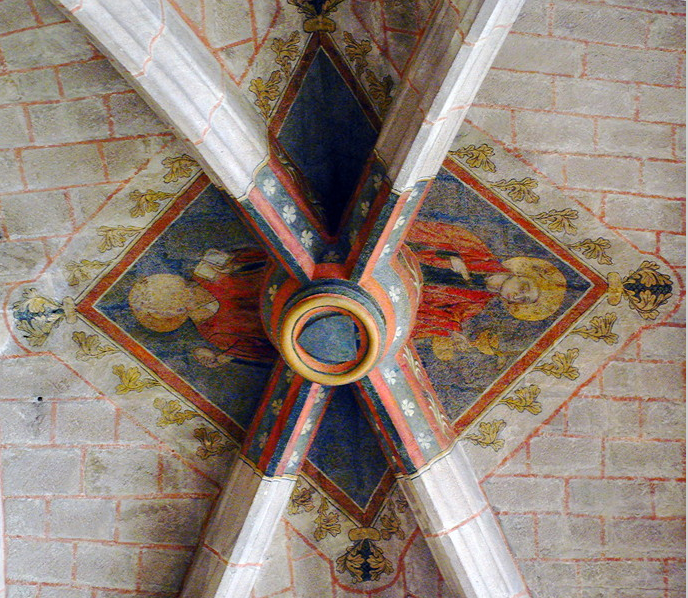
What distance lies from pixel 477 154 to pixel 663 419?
1581mm

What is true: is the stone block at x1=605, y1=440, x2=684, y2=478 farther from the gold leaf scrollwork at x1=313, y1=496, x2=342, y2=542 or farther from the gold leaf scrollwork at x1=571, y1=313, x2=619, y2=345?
the gold leaf scrollwork at x1=313, y1=496, x2=342, y2=542

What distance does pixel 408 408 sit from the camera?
4520 millimetres

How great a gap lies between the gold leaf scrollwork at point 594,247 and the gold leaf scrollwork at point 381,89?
3.65 ft

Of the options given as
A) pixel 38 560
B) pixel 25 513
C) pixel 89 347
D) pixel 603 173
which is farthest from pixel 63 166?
pixel 603 173

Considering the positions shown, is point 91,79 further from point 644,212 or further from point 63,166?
point 644,212

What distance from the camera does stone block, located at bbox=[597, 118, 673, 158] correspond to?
4.52m

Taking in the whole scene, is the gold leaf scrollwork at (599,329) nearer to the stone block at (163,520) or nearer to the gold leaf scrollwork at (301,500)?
the gold leaf scrollwork at (301,500)

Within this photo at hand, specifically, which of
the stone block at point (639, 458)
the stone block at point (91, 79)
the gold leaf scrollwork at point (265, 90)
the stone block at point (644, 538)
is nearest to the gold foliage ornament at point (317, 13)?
the gold leaf scrollwork at point (265, 90)

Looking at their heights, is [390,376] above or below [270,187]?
below

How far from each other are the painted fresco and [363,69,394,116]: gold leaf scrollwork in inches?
17.4

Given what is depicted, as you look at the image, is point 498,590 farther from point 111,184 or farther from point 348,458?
point 111,184

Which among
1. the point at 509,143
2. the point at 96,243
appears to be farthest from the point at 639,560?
the point at 96,243

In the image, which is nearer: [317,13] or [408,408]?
[317,13]

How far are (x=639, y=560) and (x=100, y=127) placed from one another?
3289 millimetres
